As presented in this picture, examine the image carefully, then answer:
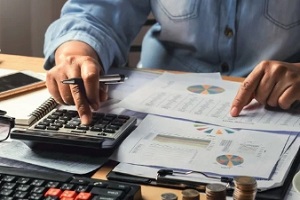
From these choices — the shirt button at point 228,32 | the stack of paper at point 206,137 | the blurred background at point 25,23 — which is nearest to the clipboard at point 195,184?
the stack of paper at point 206,137

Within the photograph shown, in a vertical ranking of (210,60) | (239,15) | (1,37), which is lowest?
(1,37)

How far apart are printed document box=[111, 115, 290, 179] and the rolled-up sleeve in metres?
0.32

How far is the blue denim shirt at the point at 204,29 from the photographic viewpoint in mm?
1237

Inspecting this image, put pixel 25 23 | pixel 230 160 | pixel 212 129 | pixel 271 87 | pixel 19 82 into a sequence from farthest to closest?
1. pixel 25 23
2. pixel 19 82
3. pixel 271 87
4. pixel 212 129
5. pixel 230 160

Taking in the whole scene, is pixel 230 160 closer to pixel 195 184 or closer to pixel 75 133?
pixel 195 184

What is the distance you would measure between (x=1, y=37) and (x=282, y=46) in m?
0.91

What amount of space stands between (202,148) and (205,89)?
27 cm

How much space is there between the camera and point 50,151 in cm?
83

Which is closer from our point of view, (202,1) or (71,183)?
(71,183)

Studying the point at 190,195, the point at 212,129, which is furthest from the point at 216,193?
the point at 212,129

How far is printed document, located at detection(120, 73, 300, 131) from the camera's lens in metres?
0.92

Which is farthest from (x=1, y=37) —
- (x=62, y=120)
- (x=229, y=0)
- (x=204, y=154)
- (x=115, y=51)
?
(x=204, y=154)

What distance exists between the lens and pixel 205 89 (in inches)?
42.5

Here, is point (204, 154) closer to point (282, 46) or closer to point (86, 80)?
point (86, 80)
